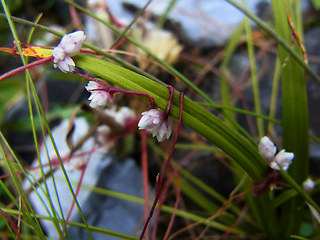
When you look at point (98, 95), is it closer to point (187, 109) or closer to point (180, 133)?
point (187, 109)

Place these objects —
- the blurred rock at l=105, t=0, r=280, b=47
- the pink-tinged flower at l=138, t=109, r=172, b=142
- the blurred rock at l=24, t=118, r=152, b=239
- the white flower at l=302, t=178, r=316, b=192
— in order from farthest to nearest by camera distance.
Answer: the blurred rock at l=105, t=0, r=280, b=47 → the blurred rock at l=24, t=118, r=152, b=239 → the white flower at l=302, t=178, r=316, b=192 → the pink-tinged flower at l=138, t=109, r=172, b=142

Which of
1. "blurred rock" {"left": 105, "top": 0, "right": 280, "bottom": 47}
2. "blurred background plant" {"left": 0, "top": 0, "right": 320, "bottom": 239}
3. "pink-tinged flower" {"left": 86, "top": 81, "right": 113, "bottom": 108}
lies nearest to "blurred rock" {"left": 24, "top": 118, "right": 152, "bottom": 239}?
"blurred background plant" {"left": 0, "top": 0, "right": 320, "bottom": 239}

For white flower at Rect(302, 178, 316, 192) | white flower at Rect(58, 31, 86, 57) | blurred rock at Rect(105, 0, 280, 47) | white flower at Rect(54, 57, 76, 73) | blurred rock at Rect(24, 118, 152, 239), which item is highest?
→ blurred rock at Rect(105, 0, 280, 47)

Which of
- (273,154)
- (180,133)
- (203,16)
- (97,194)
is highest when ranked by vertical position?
(203,16)

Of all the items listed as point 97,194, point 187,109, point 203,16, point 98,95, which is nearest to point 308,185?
point 187,109

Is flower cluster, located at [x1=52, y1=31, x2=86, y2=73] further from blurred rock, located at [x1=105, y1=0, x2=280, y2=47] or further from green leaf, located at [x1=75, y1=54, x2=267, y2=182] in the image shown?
blurred rock, located at [x1=105, y1=0, x2=280, y2=47]

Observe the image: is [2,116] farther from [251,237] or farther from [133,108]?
[251,237]
